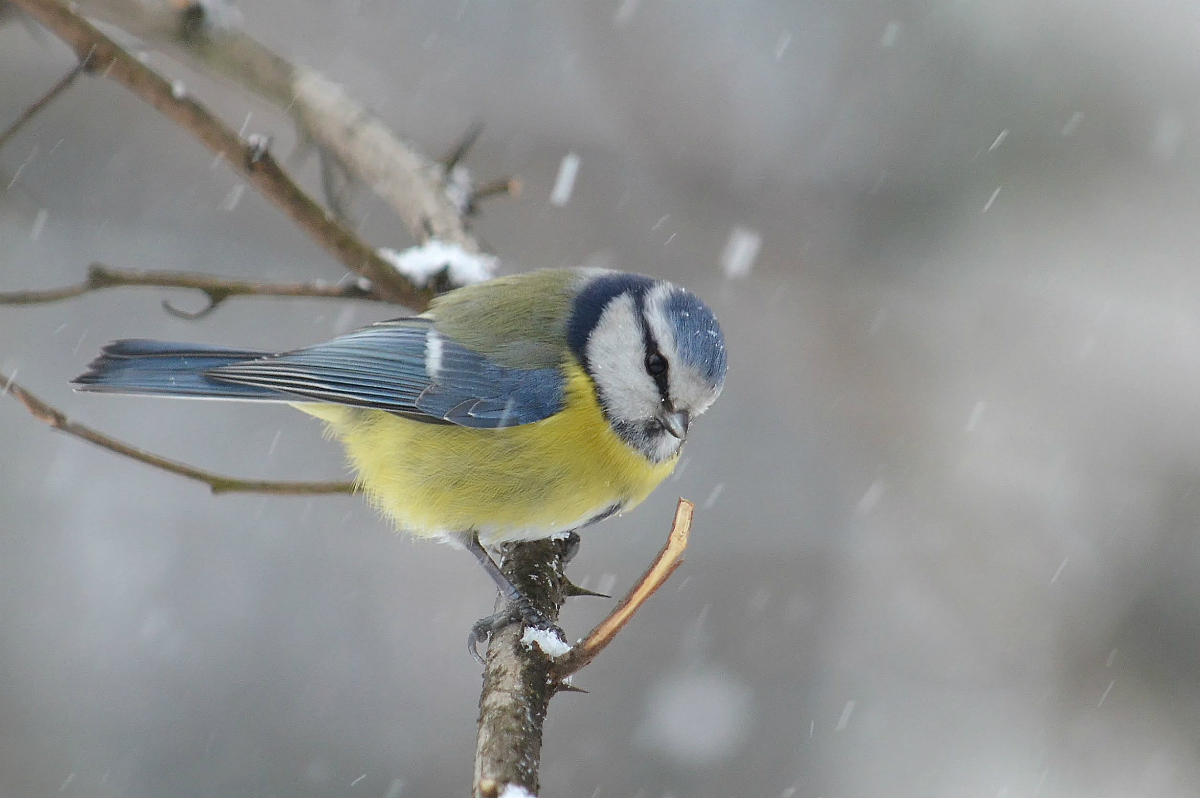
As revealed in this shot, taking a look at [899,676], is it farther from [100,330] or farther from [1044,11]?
[100,330]

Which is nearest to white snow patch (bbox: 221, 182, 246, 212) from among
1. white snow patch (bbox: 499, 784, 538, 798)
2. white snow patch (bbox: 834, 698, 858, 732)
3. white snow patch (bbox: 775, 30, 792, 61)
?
white snow patch (bbox: 775, 30, 792, 61)

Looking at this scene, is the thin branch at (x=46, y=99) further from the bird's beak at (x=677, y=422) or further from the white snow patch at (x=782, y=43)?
the white snow patch at (x=782, y=43)

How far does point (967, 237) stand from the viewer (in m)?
4.83

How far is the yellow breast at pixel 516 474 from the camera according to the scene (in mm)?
2252

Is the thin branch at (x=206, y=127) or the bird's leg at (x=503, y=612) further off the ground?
the thin branch at (x=206, y=127)

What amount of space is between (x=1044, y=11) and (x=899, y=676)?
336 centimetres

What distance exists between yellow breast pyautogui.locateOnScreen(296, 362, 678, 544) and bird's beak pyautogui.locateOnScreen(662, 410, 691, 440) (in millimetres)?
126

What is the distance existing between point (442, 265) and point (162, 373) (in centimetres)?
76

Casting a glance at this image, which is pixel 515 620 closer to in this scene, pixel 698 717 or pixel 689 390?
pixel 689 390

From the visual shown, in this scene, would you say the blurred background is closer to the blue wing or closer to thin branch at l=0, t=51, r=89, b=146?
the blue wing

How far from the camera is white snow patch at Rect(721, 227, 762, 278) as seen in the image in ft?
15.3

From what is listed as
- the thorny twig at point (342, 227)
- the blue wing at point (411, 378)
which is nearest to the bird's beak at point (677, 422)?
the blue wing at point (411, 378)

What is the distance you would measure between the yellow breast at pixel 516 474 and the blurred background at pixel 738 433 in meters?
1.70

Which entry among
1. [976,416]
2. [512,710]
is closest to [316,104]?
[512,710]
